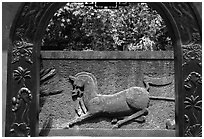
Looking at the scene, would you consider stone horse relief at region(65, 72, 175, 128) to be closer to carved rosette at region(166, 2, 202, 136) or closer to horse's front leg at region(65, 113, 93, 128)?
horse's front leg at region(65, 113, 93, 128)

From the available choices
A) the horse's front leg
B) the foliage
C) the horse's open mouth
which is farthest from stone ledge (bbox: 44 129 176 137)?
the foliage

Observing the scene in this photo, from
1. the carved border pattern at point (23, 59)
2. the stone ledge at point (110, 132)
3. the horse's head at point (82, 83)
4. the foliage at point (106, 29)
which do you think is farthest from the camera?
the foliage at point (106, 29)

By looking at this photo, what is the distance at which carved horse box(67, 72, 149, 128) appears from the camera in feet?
15.6

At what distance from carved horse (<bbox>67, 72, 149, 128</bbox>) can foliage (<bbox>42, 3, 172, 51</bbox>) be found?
7.40 meters

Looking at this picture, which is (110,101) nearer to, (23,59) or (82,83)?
(82,83)

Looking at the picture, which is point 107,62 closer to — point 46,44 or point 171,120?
point 171,120

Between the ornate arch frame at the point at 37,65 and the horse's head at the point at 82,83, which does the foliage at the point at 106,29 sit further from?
the ornate arch frame at the point at 37,65

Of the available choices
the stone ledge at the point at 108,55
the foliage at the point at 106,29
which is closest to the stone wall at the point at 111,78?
the stone ledge at the point at 108,55

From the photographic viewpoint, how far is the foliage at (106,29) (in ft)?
40.3

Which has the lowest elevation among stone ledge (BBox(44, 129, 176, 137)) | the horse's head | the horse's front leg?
stone ledge (BBox(44, 129, 176, 137))

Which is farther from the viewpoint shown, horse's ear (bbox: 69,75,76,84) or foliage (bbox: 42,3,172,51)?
foliage (bbox: 42,3,172,51)

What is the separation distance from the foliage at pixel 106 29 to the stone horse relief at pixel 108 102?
292 inches

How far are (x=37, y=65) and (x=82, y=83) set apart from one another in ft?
2.32

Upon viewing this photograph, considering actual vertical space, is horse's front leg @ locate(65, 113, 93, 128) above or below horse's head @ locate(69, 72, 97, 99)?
below
